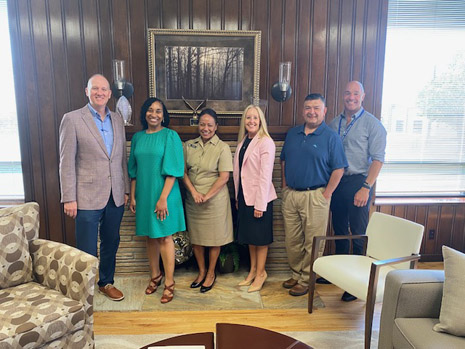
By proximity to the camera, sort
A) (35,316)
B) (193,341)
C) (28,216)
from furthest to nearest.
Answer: (28,216) < (35,316) < (193,341)

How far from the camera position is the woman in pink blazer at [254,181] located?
246 centimetres

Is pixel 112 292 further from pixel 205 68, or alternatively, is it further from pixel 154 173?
pixel 205 68

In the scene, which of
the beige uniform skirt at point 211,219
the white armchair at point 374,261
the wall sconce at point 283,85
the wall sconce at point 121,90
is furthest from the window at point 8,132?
the white armchair at point 374,261

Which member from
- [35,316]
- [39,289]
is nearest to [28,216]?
[39,289]

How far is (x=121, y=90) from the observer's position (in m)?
2.86

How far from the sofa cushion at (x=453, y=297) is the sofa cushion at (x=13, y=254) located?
2.10 meters

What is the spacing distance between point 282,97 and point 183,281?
6.06ft

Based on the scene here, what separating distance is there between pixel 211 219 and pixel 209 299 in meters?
0.61

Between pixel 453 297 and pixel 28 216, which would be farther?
pixel 28 216

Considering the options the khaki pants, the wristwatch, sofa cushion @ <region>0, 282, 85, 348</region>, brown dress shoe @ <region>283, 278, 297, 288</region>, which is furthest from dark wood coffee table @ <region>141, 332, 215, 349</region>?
the wristwatch

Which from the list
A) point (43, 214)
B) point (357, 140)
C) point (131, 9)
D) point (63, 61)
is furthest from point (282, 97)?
point (43, 214)

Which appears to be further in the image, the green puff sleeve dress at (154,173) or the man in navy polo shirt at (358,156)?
the man in navy polo shirt at (358,156)

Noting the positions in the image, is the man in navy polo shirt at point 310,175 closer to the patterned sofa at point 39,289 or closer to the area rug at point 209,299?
the area rug at point 209,299

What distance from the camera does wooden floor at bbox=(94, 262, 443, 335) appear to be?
2.16 m
